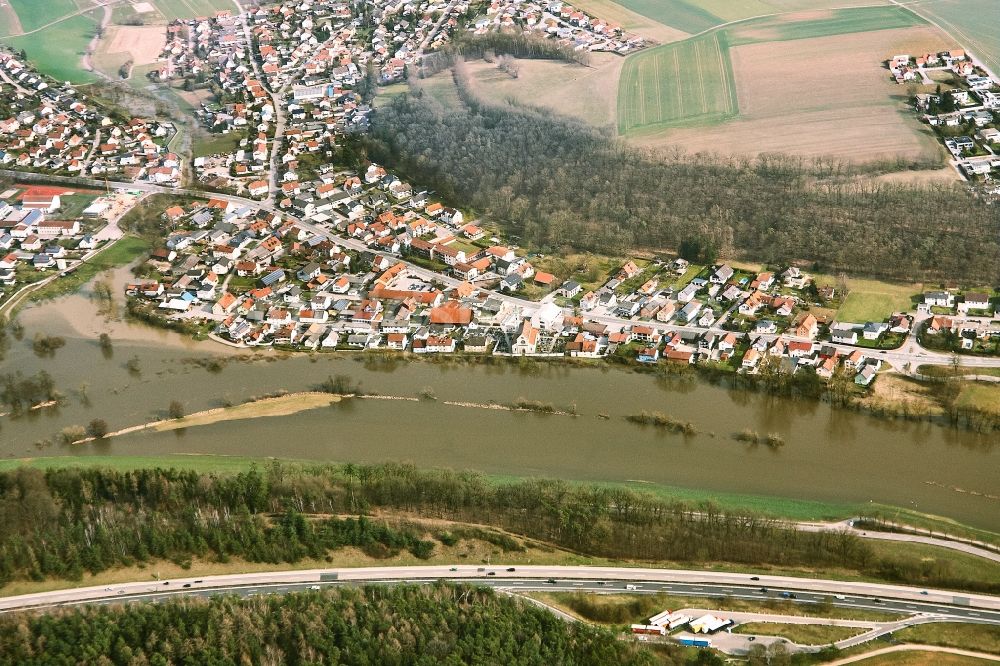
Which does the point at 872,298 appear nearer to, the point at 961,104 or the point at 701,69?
the point at 961,104

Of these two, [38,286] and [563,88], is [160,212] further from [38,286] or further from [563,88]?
[563,88]

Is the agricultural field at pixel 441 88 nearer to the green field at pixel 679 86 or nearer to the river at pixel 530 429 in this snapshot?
the green field at pixel 679 86

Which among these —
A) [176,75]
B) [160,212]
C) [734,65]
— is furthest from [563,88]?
[176,75]

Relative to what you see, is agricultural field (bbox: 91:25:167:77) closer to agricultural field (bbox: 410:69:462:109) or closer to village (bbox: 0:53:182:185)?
village (bbox: 0:53:182:185)

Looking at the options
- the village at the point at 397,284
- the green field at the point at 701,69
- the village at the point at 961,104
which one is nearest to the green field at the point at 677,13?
the green field at the point at 701,69

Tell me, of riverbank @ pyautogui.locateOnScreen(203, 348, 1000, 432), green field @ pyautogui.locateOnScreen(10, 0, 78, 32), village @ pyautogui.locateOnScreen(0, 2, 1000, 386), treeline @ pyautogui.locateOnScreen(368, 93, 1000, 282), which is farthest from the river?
green field @ pyautogui.locateOnScreen(10, 0, 78, 32)

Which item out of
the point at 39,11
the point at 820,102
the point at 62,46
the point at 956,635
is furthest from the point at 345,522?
the point at 39,11
